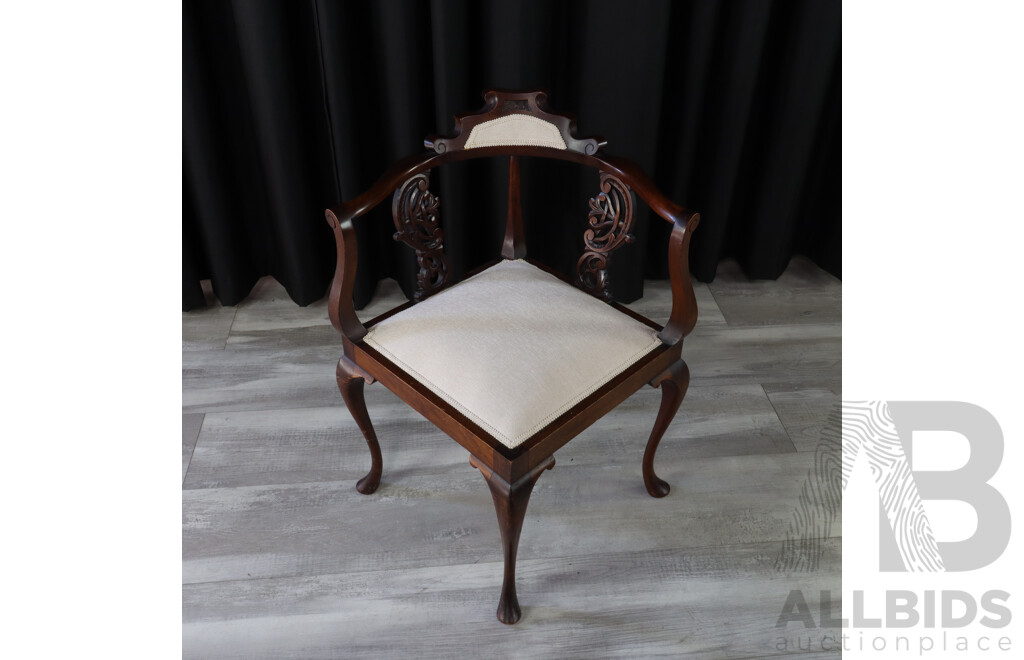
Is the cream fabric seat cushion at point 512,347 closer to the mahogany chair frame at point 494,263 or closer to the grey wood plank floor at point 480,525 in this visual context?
the mahogany chair frame at point 494,263

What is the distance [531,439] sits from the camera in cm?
121

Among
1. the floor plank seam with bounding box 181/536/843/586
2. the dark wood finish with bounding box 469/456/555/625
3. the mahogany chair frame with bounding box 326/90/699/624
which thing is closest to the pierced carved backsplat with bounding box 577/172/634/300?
the mahogany chair frame with bounding box 326/90/699/624

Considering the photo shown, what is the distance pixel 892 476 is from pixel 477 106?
140 centimetres

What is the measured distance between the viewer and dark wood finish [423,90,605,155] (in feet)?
4.70

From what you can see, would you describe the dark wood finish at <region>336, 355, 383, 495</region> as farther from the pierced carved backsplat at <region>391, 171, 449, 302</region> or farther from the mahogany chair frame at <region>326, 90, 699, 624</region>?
the pierced carved backsplat at <region>391, 171, 449, 302</region>

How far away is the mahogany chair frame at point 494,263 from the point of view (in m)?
1.24

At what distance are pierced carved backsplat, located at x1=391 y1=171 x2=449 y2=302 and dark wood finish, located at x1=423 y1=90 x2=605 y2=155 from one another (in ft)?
0.28

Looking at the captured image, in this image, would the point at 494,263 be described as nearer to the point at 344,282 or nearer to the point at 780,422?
the point at 344,282

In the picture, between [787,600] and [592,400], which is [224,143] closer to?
[592,400]

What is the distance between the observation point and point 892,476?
1647 millimetres

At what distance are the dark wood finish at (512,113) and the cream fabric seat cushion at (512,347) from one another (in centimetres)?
28

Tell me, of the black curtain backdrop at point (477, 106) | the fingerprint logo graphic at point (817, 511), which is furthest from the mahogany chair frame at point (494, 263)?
the black curtain backdrop at point (477, 106)

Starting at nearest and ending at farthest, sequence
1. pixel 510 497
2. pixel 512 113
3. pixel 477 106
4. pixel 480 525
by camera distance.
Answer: pixel 510 497 < pixel 512 113 < pixel 480 525 < pixel 477 106

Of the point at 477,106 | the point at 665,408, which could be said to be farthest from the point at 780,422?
the point at 477,106
